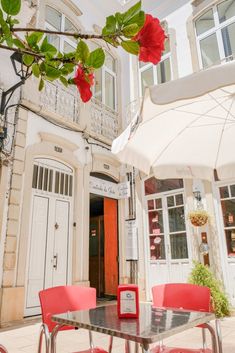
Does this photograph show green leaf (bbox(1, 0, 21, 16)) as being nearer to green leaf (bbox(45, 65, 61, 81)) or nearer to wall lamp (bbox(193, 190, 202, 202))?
green leaf (bbox(45, 65, 61, 81))

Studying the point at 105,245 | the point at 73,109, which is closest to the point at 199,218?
the point at 105,245

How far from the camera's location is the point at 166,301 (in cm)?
264

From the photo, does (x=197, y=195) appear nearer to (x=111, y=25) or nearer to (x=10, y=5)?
(x=111, y=25)

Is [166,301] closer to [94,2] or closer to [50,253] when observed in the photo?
[50,253]

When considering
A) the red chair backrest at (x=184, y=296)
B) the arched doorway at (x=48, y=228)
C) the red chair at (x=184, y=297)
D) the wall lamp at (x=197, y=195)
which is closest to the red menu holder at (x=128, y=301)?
the red chair at (x=184, y=297)

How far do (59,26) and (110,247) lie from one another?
6.89 m

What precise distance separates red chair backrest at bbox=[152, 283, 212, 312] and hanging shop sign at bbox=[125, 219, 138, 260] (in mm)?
5236

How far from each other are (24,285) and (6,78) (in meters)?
4.47

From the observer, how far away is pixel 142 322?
167 centimetres

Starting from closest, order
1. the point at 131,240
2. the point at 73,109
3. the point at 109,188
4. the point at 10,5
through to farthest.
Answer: the point at 10,5 < the point at 73,109 < the point at 131,240 < the point at 109,188

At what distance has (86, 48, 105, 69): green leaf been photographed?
799 mm

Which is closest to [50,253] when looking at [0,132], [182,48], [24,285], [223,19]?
[24,285]

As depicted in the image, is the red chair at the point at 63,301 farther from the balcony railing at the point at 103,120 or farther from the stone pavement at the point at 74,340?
the balcony railing at the point at 103,120

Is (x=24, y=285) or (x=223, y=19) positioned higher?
(x=223, y=19)
